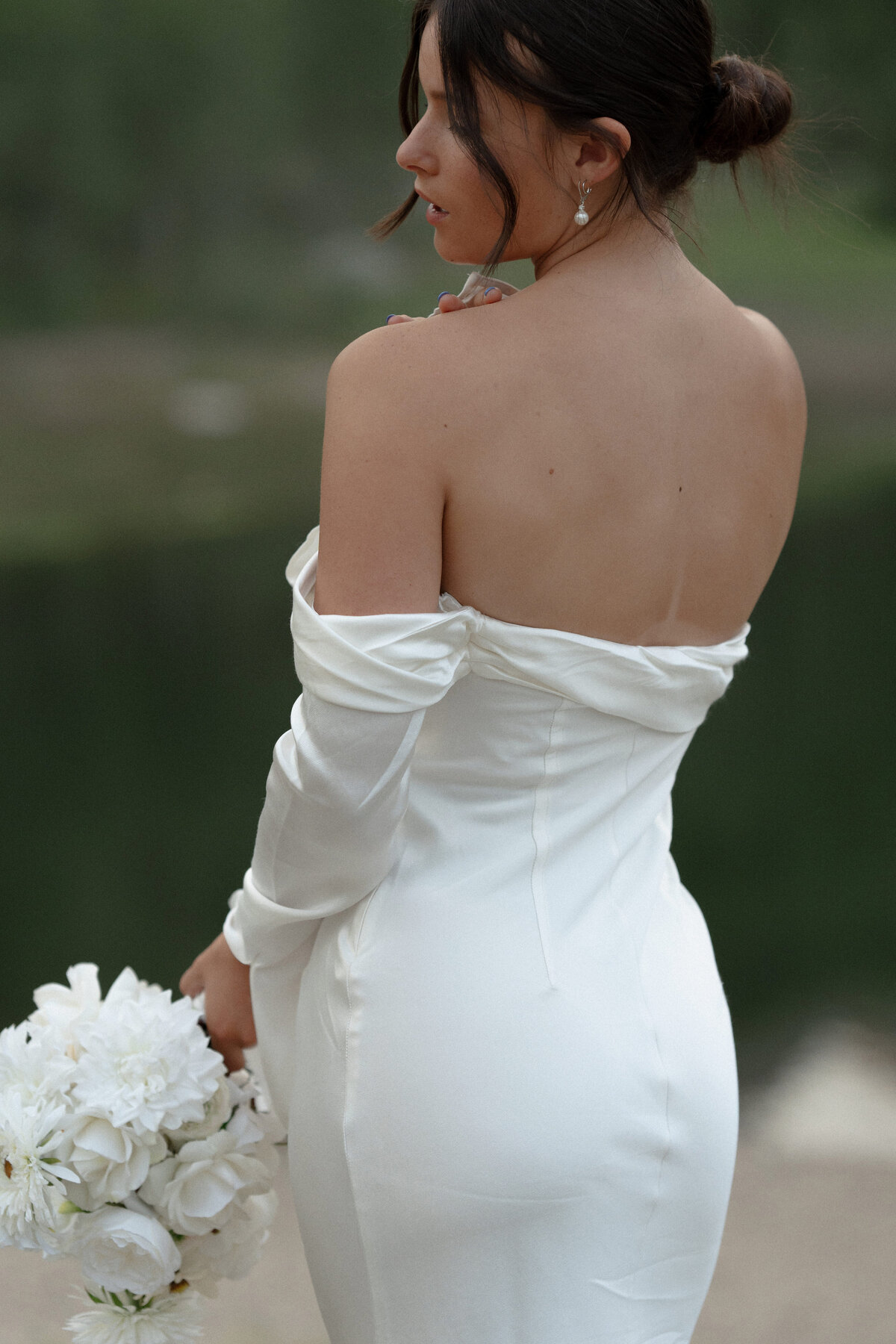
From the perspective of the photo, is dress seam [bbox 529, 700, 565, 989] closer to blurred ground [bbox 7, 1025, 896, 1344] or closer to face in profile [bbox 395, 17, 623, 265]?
face in profile [bbox 395, 17, 623, 265]

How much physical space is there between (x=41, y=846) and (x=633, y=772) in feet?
6.68

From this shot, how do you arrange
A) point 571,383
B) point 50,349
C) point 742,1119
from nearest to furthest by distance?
point 571,383 → point 742,1119 → point 50,349

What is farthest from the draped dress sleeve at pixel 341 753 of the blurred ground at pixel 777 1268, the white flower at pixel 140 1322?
the blurred ground at pixel 777 1268

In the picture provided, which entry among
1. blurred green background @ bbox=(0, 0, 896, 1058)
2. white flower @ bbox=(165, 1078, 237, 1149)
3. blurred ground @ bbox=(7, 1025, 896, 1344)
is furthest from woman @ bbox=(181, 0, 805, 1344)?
blurred green background @ bbox=(0, 0, 896, 1058)

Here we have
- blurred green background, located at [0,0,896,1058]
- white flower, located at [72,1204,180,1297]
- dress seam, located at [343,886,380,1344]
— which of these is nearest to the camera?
dress seam, located at [343,886,380,1344]

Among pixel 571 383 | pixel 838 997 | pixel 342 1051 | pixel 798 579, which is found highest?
pixel 571 383

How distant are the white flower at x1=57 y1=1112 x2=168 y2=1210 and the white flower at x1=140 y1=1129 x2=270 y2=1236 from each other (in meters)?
0.02

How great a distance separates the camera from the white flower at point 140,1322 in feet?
3.02

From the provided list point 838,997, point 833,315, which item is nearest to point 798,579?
point 833,315

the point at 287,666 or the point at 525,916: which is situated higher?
the point at 525,916

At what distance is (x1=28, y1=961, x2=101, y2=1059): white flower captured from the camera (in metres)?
0.91

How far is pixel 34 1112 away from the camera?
84 cm

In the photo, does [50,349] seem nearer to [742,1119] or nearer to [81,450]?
[81,450]

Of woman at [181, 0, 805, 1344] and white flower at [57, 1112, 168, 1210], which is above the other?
woman at [181, 0, 805, 1344]
